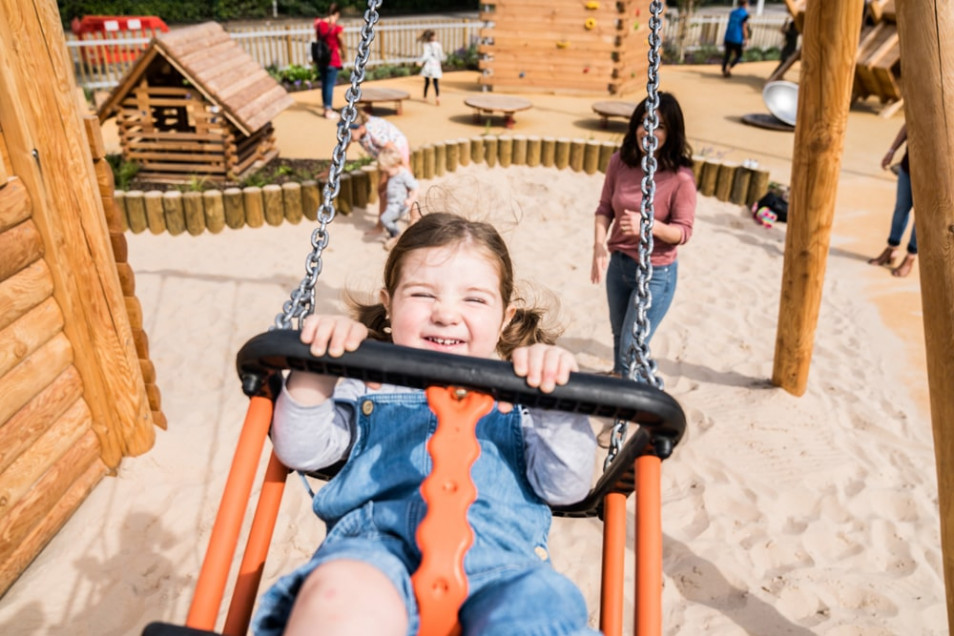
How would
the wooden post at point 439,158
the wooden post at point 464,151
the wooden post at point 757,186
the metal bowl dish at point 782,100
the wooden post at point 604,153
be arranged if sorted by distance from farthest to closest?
the metal bowl dish at point 782,100 < the wooden post at point 604,153 < the wooden post at point 464,151 < the wooden post at point 439,158 < the wooden post at point 757,186

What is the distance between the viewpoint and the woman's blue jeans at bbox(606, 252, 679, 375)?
346cm

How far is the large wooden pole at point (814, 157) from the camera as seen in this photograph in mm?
3375

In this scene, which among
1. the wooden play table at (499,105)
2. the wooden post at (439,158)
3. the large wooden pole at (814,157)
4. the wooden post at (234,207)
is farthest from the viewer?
the wooden play table at (499,105)

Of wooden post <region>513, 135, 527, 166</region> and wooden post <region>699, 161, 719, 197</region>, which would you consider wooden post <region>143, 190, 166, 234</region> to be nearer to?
wooden post <region>513, 135, 527, 166</region>

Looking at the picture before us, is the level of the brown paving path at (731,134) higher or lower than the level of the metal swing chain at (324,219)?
lower

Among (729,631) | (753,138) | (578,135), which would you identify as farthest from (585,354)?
(753,138)

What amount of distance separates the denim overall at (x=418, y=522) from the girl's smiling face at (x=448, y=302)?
0.55ft

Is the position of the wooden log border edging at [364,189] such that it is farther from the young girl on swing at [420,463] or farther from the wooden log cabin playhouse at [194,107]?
the young girl on swing at [420,463]

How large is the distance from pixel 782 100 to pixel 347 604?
12.5m

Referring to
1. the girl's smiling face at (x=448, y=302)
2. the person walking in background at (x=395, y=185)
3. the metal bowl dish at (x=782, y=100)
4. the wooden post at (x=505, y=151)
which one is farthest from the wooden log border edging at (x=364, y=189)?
the girl's smiling face at (x=448, y=302)

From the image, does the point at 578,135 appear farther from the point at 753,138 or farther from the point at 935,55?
the point at 935,55

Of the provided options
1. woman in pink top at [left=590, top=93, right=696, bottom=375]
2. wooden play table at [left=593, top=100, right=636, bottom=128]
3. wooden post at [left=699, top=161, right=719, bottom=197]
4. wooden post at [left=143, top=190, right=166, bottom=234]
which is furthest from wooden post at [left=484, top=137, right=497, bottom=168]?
woman in pink top at [left=590, top=93, right=696, bottom=375]

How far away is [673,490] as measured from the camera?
11.6ft

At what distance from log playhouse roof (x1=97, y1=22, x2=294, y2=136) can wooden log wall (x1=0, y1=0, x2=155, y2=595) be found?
4466 millimetres
